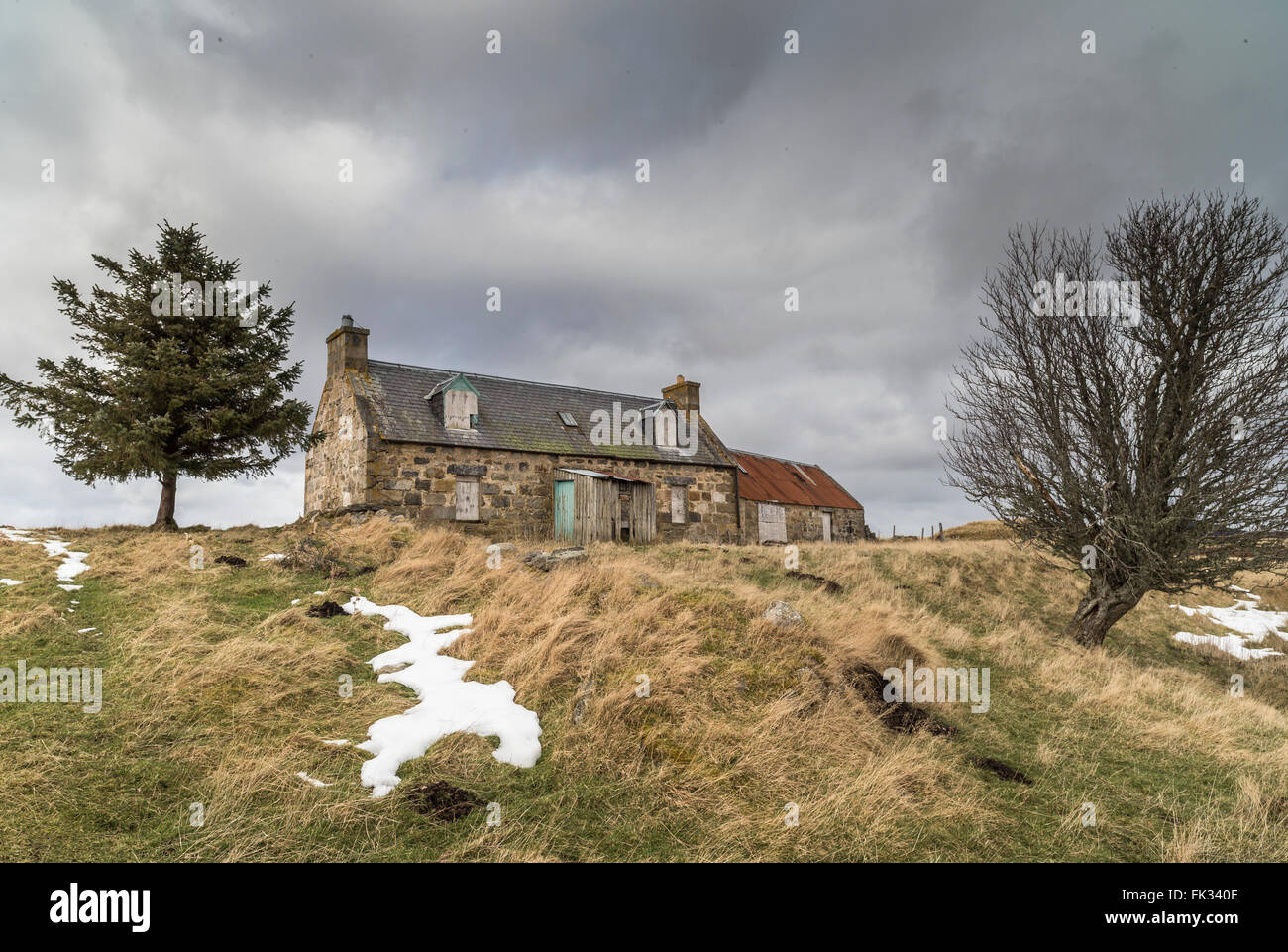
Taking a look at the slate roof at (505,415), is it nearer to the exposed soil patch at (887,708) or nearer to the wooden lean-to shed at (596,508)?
the wooden lean-to shed at (596,508)

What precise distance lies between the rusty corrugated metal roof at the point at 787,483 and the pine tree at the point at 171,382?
18708mm

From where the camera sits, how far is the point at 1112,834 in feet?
22.7

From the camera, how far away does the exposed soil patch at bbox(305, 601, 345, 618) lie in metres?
11.4

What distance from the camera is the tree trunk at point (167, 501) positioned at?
20266mm

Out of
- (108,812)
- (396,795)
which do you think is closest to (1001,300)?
(396,795)

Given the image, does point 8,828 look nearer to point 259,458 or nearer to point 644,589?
point 644,589

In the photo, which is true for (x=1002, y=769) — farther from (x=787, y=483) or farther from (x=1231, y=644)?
(x=787, y=483)

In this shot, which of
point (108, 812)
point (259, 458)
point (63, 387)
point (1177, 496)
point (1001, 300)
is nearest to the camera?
point (108, 812)

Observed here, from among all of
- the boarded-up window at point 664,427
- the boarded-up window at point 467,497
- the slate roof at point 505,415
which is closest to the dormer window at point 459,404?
the slate roof at point 505,415

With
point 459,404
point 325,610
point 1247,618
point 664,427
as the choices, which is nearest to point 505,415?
point 459,404

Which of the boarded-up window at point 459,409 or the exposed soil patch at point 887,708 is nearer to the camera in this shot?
the exposed soil patch at point 887,708

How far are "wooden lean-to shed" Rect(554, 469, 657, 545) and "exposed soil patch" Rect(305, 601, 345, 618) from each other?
41.3ft
